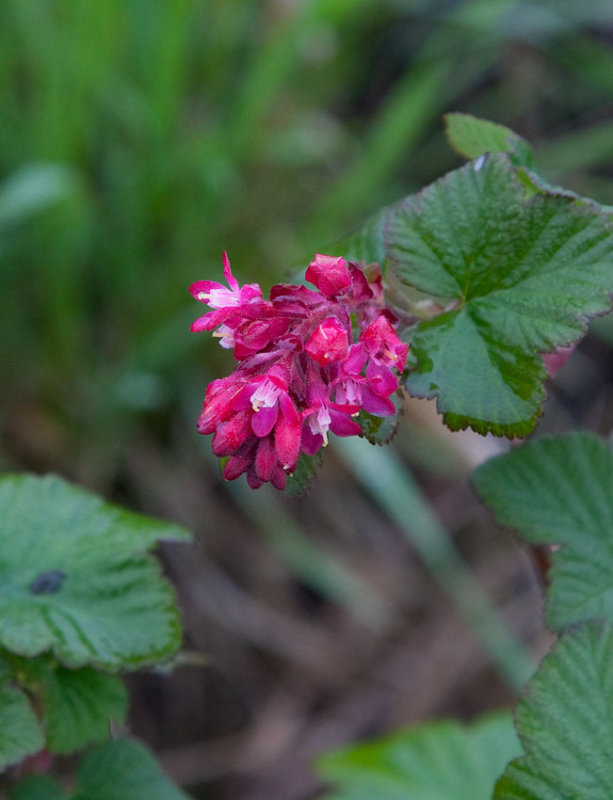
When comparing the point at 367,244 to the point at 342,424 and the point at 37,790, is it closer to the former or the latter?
the point at 342,424

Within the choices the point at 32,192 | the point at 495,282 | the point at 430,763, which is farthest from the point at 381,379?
the point at 32,192

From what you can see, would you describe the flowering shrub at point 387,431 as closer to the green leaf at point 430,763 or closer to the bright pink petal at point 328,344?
the bright pink petal at point 328,344

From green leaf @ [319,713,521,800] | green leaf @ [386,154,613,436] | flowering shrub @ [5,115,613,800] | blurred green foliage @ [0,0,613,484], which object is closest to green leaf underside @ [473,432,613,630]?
flowering shrub @ [5,115,613,800]

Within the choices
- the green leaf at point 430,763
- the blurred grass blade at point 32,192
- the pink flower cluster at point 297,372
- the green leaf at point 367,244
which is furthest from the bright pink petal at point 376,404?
the blurred grass blade at point 32,192

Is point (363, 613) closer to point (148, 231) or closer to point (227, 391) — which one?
point (148, 231)

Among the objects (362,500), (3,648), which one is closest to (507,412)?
(3,648)

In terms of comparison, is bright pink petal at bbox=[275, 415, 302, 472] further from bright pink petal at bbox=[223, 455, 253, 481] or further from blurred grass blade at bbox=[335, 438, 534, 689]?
blurred grass blade at bbox=[335, 438, 534, 689]
